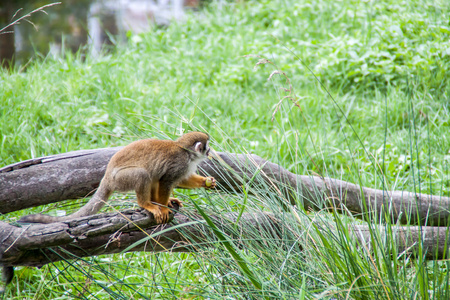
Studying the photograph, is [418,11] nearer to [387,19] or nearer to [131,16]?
[387,19]

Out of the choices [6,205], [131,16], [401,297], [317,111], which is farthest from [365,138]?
[131,16]

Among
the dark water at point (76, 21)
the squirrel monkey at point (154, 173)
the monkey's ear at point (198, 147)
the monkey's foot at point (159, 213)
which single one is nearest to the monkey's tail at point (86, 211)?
the squirrel monkey at point (154, 173)

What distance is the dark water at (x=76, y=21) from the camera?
Answer: 25.3ft

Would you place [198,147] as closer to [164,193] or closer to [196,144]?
[196,144]

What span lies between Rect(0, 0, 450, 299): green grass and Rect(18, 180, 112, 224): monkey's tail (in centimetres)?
50

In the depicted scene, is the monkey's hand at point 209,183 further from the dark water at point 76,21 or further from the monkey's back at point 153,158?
the dark water at point 76,21

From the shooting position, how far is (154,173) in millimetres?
2500

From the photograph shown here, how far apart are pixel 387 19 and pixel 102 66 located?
12.8 ft

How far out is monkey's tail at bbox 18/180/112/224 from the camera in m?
2.13

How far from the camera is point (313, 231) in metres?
2.09

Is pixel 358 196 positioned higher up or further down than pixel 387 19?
further down

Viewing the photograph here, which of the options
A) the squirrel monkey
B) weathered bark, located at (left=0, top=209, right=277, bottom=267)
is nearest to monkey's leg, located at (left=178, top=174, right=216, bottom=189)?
the squirrel monkey

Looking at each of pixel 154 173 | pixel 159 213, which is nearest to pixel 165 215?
pixel 159 213

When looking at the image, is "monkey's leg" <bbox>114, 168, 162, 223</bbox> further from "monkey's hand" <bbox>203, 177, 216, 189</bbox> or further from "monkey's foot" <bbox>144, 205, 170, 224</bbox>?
"monkey's hand" <bbox>203, 177, 216, 189</bbox>
